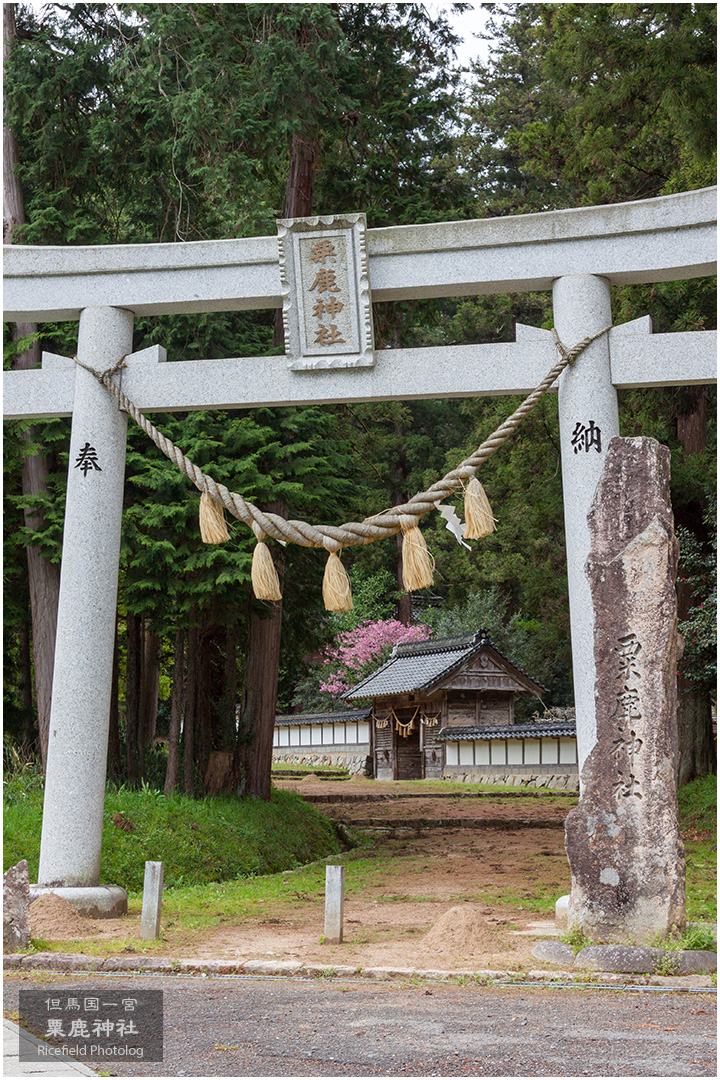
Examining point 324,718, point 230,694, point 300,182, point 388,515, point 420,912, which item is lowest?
point 324,718

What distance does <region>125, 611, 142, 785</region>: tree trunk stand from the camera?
1253 cm

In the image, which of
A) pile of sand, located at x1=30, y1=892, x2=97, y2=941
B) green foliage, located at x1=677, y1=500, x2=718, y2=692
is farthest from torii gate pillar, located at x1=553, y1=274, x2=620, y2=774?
green foliage, located at x1=677, y1=500, x2=718, y2=692

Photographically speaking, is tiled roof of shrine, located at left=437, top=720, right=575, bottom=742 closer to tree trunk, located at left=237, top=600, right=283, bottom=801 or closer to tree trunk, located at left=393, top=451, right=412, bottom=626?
tree trunk, located at left=393, top=451, right=412, bottom=626

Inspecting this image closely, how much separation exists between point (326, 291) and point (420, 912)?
513 cm

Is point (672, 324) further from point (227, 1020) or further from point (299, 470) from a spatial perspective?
point (227, 1020)

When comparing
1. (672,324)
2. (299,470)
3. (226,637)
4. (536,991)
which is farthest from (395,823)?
(536,991)

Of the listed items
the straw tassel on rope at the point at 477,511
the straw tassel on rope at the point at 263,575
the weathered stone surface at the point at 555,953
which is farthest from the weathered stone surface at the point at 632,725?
the straw tassel on rope at the point at 263,575

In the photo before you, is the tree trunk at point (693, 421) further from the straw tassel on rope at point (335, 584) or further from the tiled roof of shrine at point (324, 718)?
the tiled roof of shrine at point (324, 718)

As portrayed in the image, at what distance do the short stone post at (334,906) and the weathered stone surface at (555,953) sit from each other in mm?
1345

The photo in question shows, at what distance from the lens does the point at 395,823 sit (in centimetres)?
1617

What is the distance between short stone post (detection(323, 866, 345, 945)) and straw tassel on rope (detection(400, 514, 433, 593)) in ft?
6.60

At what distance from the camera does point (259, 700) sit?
1260cm

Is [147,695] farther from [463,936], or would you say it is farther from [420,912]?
[463,936]

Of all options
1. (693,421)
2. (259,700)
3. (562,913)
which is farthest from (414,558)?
A: (693,421)
